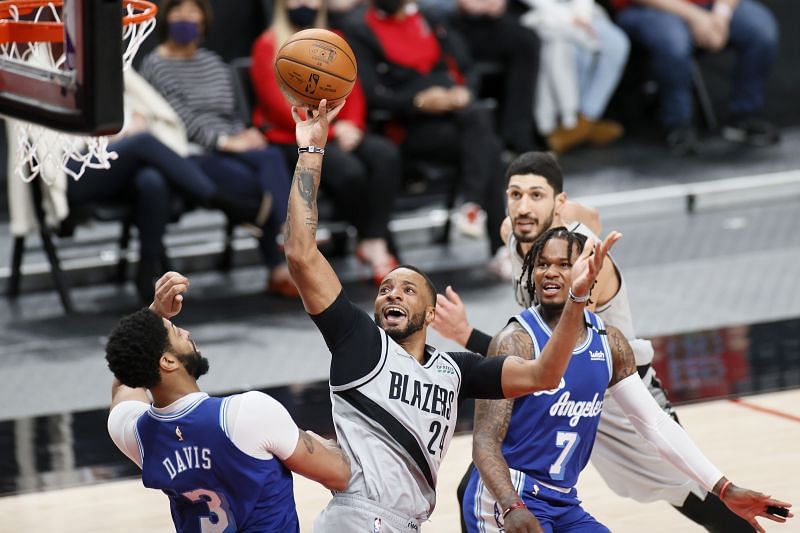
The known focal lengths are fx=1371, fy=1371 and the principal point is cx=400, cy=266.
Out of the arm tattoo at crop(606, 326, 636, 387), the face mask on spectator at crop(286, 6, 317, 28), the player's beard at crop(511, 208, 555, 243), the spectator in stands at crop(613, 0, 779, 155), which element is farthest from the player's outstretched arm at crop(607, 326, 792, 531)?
the spectator in stands at crop(613, 0, 779, 155)

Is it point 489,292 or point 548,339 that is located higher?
point 548,339

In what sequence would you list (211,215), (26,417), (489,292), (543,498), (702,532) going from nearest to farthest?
(543,498), (702,532), (26,417), (489,292), (211,215)

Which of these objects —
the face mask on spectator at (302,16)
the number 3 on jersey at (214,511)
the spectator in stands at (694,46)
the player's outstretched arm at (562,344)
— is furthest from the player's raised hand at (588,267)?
the spectator in stands at (694,46)

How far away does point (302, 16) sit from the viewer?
26.7ft

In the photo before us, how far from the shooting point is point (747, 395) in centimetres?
638

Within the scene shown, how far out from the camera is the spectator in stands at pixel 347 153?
314 inches

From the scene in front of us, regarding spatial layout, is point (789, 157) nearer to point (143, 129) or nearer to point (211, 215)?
point (211, 215)

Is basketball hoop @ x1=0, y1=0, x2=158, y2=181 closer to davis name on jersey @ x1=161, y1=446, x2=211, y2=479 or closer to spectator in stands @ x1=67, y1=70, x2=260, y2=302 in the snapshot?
davis name on jersey @ x1=161, y1=446, x2=211, y2=479

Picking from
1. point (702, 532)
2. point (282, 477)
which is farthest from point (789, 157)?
point (282, 477)

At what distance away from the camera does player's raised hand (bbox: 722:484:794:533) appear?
3.95 metres

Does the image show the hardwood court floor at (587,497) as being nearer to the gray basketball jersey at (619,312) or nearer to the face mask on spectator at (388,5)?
the gray basketball jersey at (619,312)

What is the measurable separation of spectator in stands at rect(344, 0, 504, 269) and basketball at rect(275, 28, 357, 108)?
3997 mm

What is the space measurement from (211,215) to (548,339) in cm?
553

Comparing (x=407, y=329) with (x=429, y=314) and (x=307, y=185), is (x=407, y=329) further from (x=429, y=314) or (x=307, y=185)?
(x=307, y=185)
